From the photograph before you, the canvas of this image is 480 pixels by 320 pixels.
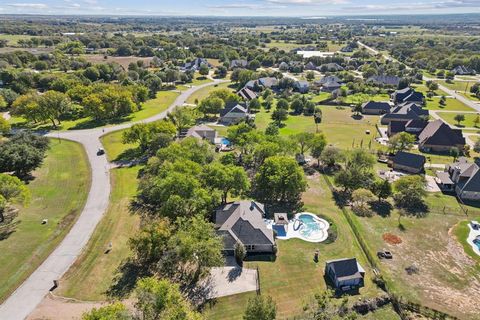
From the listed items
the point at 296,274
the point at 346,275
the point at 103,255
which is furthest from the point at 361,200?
the point at 103,255

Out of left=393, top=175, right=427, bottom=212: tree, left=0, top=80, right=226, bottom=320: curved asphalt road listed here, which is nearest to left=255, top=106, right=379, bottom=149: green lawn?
left=393, top=175, right=427, bottom=212: tree

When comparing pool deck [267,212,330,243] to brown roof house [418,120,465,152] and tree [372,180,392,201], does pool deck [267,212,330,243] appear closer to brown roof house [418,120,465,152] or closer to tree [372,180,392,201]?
tree [372,180,392,201]

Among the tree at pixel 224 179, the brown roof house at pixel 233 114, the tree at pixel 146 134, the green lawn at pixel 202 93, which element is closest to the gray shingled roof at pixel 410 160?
the tree at pixel 224 179

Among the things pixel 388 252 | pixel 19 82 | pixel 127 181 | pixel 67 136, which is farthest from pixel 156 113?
pixel 388 252

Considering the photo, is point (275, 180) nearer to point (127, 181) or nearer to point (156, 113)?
point (127, 181)

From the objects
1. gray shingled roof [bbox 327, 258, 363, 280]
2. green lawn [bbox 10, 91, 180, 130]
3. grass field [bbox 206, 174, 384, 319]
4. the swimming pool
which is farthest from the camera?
green lawn [bbox 10, 91, 180, 130]

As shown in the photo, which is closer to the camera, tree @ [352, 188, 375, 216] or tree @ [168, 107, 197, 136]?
tree @ [352, 188, 375, 216]
